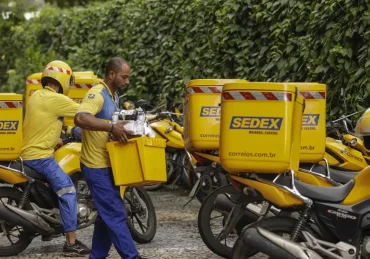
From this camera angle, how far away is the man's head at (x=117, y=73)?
7.48 m

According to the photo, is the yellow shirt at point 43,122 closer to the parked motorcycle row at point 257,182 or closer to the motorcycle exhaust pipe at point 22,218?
the parked motorcycle row at point 257,182

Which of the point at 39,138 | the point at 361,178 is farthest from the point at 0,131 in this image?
the point at 361,178

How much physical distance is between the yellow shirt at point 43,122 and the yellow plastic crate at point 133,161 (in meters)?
1.37

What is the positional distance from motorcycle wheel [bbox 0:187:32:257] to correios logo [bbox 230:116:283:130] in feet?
8.83

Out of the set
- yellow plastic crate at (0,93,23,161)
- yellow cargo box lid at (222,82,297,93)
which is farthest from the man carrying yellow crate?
yellow plastic crate at (0,93,23,161)

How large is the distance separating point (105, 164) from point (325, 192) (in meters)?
1.75

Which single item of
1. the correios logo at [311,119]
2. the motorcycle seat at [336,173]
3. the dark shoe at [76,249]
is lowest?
the dark shoe at [76,249]

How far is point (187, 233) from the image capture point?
9898 millimetres

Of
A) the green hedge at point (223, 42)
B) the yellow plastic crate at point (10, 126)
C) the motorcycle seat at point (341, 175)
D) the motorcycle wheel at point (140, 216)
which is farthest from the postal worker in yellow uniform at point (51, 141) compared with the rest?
the green hedge at point (223, 42)

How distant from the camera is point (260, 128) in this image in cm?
674

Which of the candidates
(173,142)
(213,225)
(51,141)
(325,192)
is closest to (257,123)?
(325,192)

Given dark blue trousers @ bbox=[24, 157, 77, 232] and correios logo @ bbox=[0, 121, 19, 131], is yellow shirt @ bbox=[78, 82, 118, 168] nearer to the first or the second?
dark blue trousers @ bbox=[24, 157, 77, 232]

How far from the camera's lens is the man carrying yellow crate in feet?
24.1

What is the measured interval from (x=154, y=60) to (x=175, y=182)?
303 cm
